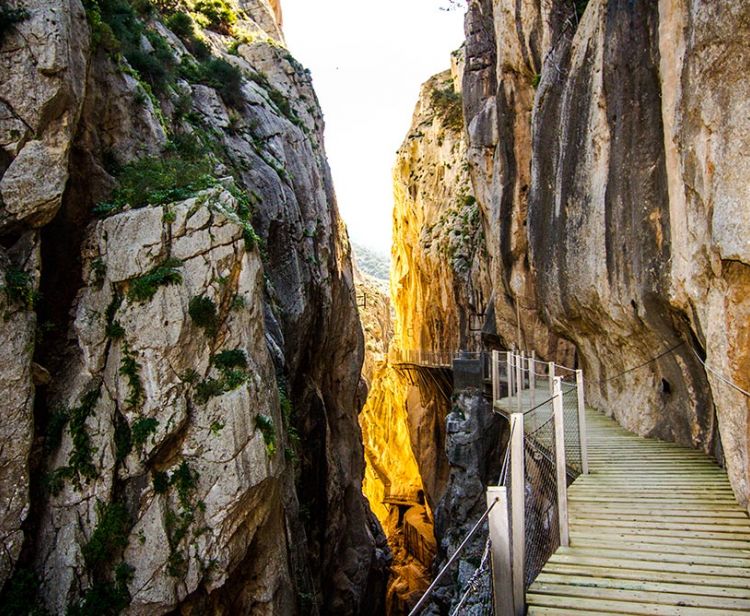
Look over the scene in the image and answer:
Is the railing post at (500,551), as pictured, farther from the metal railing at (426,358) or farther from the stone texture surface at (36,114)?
the metal railing at (426,358)

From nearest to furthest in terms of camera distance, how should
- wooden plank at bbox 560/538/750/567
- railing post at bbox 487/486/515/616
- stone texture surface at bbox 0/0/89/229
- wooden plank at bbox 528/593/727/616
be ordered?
railing post at bbox 487/486/515/616 → wooden plank at bbox 528/593/727/616 → wooden plank at bbox 560/538/750/567 → stone texture surface at bbox 0/0/89/229

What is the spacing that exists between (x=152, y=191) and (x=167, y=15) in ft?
54.5

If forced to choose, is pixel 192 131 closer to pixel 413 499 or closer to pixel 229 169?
pixel 229 169

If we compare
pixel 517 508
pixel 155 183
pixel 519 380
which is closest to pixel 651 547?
pixel 517 508

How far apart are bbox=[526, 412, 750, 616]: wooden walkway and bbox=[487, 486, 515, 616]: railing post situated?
741mm

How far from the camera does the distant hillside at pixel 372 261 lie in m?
102

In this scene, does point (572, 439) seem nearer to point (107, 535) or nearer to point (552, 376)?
point (552, 376)

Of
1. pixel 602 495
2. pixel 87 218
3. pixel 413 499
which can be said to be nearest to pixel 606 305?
pixel 602 495

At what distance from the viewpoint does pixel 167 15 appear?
75.1 feet

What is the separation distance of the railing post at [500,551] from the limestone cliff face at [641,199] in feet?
14.5

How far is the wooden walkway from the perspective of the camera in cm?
478

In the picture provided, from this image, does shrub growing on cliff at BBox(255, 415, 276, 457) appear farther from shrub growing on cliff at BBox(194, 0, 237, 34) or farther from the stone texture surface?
shrub growing on cliff at BBox(194, 0, 237, 34)

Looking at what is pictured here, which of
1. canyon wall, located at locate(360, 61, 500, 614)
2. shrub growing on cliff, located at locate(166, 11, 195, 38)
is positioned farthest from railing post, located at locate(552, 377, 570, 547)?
shrub growing on cliff, located at locate(166, 11, 195, 38)

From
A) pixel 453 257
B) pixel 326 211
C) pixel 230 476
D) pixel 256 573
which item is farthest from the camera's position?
pixel 453 257
